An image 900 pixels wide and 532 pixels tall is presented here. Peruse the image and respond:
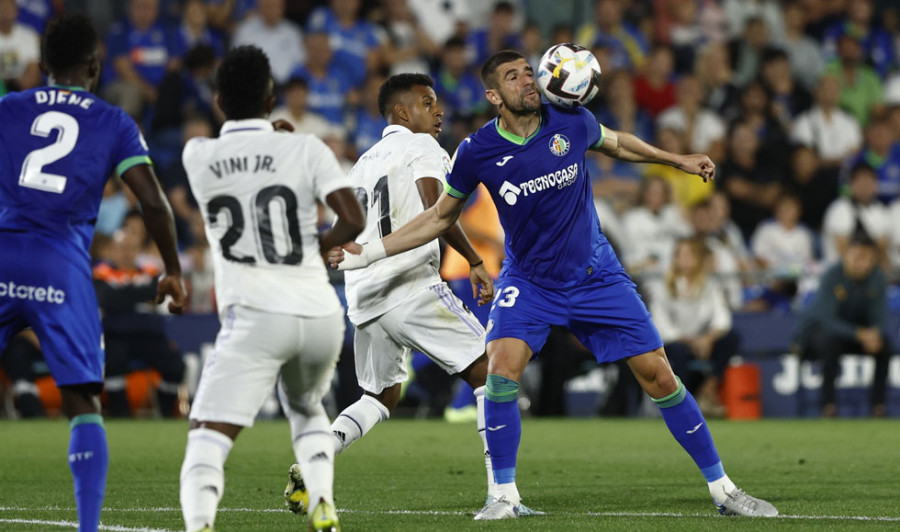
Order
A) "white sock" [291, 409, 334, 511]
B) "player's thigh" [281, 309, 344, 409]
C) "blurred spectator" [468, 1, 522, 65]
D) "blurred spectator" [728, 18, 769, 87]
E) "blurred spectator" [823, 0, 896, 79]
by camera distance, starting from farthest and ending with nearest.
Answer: "blurred spectator" [823, 0, 896, 79] < "blurred spectator" [728, 18, 769, 87] < "blurred spectator" [468, 1, 522, 65] < "white sock" [291, 409, 334, 511] < "player's thigh" [281, 309, 344, 409]

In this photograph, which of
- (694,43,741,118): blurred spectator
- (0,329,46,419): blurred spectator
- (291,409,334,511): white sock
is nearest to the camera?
(291,409,334,511): white sock

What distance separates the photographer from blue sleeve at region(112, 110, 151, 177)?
5.80m

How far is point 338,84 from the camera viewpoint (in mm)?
17672

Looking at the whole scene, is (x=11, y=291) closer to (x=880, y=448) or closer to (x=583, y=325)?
(x=583, y=325)

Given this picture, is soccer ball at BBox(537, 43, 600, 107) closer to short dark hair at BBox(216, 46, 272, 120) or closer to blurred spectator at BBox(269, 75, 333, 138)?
short dark hair at BBox(216, 46, 272, 120)

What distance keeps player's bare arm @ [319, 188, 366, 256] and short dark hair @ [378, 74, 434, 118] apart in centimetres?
295

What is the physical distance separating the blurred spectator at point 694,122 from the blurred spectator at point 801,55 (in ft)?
7.56

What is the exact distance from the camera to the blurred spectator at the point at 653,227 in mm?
16391

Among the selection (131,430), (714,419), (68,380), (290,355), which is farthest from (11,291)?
(714,419)

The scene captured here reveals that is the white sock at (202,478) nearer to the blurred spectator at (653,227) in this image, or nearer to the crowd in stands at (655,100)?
the crowd in stands at (655,100)

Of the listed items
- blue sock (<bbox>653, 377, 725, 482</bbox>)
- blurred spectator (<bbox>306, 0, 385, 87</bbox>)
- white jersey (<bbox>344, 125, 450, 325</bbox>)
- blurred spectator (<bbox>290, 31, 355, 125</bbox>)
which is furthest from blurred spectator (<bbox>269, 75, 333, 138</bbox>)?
blue sock (<bbox>653, 377, 725, 482</bbox>)

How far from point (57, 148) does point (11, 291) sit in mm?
633

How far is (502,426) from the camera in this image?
7117mm

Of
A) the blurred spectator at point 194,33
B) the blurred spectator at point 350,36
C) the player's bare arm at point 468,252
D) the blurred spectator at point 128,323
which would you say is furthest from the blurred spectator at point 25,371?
the player's bare arm at point 468,252
